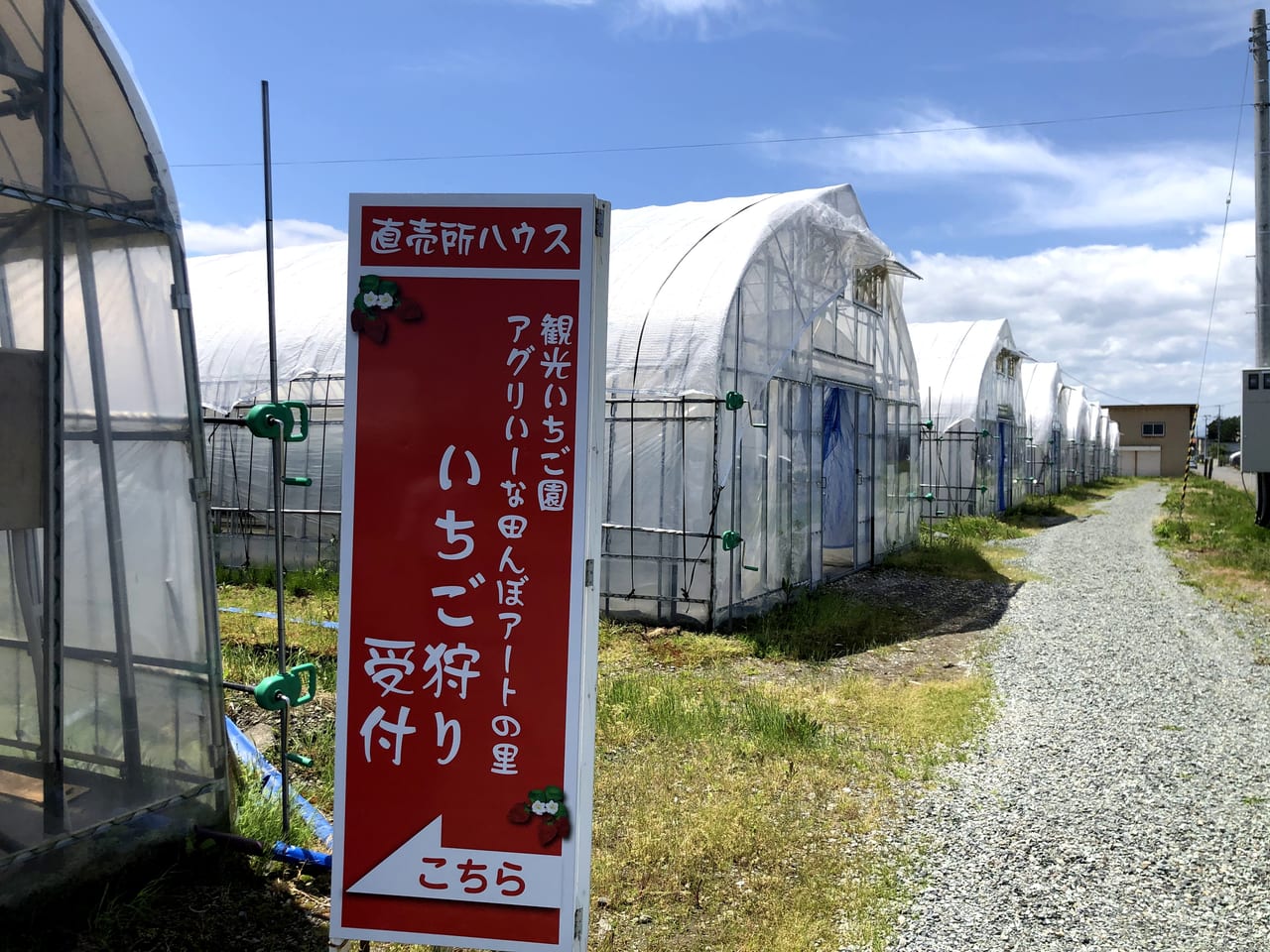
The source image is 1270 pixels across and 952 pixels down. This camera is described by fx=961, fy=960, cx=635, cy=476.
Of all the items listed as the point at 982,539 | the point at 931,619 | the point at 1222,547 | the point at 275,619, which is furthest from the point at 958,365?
the point at 275,619

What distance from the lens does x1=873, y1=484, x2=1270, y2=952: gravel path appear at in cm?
379

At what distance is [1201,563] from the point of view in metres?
14.0

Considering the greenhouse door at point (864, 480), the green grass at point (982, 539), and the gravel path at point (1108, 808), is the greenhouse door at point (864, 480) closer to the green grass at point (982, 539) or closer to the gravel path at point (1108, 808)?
the green grass at point (982, 539)

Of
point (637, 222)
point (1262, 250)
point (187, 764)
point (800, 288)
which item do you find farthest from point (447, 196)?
point (1262, 250)

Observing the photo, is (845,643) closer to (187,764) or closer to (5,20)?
(187,764)

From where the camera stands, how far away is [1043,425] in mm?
29172

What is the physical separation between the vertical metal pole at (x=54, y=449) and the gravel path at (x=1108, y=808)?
3.10 metres

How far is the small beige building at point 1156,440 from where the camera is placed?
5772 centimetres

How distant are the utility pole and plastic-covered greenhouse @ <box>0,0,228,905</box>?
17948 millimetres

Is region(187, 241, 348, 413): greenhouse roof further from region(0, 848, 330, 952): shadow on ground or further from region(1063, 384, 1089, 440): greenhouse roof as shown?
region(1063, 384, 1089, 440): greenhouse roof

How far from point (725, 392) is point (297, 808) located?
5.91 m

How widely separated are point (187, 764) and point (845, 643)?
6277 millimetres

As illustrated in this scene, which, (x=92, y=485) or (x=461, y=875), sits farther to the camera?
(x=92, y=485)

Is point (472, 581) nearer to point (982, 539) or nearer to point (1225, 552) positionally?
point (1225, 552)
